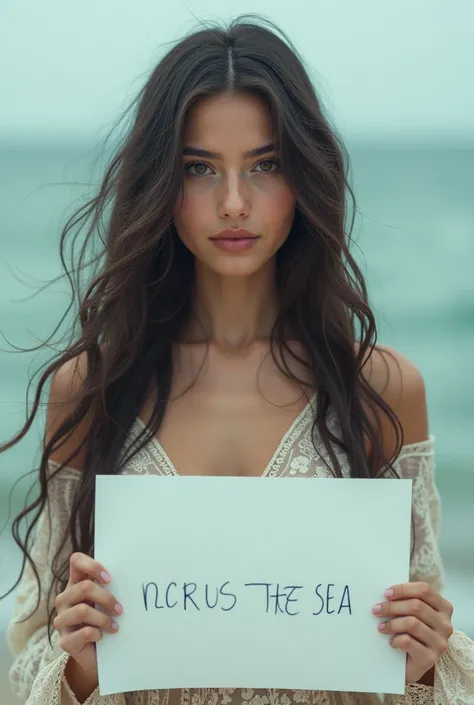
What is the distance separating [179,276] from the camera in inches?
64.3

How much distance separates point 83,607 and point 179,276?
1.91 feet

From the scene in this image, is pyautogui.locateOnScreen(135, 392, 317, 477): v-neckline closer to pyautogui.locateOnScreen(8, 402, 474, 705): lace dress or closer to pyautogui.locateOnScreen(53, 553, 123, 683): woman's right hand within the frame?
pyautogui.locateOnScreen(8, 402, 474, 705): lace dress

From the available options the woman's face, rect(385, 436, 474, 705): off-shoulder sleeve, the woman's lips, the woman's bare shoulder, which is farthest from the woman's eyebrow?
rect(385, 436, 474, 705): off-shoulder sleeve

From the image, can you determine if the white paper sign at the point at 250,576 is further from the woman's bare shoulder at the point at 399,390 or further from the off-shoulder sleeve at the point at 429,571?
the woman's bare shoulder at the point at 399,390

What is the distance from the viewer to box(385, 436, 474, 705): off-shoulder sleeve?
138 cm

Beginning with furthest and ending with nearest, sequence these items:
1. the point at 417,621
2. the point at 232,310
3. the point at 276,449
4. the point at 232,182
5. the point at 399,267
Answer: the point at 399,267 < the point at 232,310 < the point at 276,449 < the point at 232,182 < the point at 417,621

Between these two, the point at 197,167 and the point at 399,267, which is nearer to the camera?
the point at 197,167

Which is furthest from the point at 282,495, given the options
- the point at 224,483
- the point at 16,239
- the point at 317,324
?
the point at 16,239

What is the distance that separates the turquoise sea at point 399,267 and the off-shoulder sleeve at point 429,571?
3135 mm

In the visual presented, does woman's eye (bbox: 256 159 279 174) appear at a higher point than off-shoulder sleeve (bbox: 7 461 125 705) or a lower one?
higher

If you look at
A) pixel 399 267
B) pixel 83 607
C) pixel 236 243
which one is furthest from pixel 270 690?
pixel 399 267

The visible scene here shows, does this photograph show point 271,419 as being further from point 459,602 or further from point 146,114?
point 459,602

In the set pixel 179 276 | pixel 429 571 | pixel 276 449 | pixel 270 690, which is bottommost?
pixel 270 690

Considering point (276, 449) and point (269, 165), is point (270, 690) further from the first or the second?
point (269, 165)
